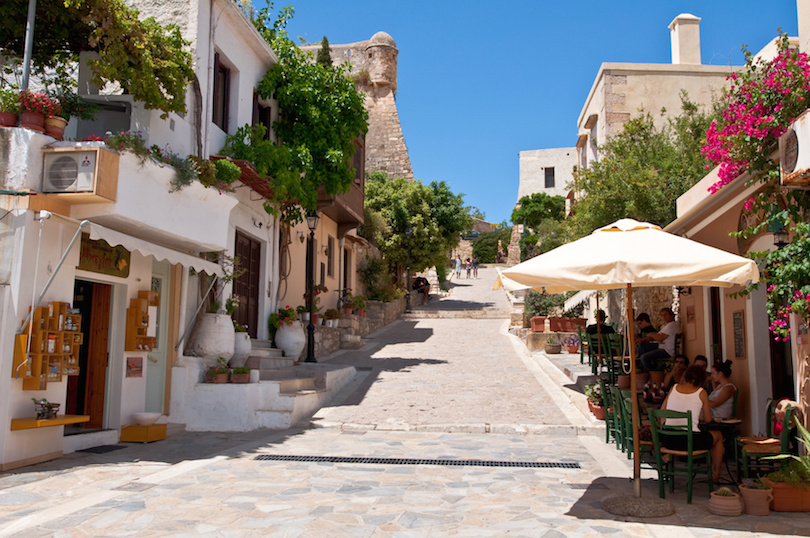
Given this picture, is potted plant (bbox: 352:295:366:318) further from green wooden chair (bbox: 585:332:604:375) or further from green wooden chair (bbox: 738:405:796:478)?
green wooden chair (bbox: 738:405:796:478)

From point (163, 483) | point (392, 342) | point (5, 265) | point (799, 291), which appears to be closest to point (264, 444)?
point (163, 483)

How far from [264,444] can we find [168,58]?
18.0 feet

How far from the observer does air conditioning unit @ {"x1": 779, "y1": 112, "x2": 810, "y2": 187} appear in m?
5.79

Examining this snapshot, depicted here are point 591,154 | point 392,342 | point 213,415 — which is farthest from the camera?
point 591,154

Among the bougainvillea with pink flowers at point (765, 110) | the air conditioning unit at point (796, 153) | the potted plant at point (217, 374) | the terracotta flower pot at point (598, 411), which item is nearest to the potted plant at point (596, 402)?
the terracotta flower pot at point (598, 411)

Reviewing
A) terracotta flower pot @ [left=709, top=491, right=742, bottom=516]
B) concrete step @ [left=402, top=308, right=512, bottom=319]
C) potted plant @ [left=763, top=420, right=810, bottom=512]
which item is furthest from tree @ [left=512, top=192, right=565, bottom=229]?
terracotta flower pot @ [left=709, top=491, right=742, bottom=516]

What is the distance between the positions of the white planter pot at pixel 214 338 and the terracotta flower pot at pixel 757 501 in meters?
7.71

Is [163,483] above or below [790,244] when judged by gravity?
below

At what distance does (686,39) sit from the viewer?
20969mm

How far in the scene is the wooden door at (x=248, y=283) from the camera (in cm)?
1266

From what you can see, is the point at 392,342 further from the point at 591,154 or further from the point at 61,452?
the point at 61,452

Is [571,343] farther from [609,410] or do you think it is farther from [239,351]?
[239,351]

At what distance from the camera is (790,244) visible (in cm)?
597

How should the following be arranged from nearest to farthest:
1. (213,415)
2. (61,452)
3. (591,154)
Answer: (61,452) < (213,415) < (591,154)
